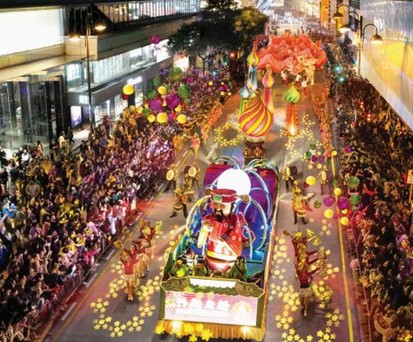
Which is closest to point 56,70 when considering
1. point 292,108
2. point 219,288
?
point 292,108

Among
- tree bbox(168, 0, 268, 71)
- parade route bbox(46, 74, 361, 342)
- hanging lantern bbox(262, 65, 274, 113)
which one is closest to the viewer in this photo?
parade route bbox(46, 74, 361, 342)

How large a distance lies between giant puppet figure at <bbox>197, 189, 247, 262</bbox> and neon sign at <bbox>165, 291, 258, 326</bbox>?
121 cm

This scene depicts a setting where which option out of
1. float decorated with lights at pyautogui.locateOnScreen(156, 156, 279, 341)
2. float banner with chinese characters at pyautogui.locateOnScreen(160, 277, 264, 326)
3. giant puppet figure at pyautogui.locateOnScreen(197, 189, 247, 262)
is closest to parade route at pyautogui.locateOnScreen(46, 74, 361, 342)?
float decorated with lights at pyautogui.locateOnScreen(156, 156, 279, 341)

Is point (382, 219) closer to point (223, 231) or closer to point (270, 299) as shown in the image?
point (270, 299)

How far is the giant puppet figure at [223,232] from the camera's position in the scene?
46.4ft

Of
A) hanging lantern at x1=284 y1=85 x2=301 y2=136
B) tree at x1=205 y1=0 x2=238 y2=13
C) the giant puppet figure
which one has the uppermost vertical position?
tree at x1=205 y1=0 x2=238 y2=13

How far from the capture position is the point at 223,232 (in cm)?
1415

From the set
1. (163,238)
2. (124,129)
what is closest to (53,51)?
(124,129)

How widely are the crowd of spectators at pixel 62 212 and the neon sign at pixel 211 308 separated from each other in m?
2.95

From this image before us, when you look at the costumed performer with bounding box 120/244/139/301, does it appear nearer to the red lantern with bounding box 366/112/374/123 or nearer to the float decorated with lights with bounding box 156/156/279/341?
the float decorated with lights with bounding box 156/156/279/341

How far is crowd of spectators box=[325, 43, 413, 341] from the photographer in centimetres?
→ 1337

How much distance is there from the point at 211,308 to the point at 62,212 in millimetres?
6278

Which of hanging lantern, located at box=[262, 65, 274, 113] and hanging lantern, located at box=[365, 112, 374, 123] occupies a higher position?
hanging lantern, located at box=[262, 65, 274, 113]

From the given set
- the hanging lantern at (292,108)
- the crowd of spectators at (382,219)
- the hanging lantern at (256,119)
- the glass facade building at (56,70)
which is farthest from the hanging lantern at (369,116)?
the glass facade building at (56,70)
